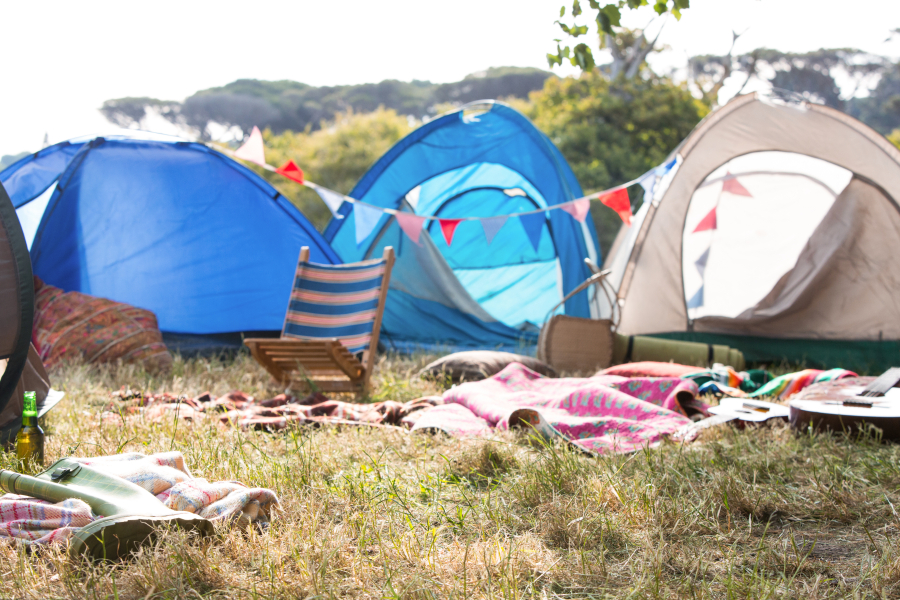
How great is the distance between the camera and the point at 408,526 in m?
1.69

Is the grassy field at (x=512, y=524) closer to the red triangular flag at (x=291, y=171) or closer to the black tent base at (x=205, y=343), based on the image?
the black tent base at (x=205, y=343)

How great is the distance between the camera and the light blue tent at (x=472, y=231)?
5.78 metres

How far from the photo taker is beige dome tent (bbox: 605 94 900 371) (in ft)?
14.8

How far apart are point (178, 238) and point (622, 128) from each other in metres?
11.8

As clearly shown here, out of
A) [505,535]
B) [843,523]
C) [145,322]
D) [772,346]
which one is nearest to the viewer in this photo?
[505,535]

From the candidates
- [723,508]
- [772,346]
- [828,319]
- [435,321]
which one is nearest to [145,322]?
[435,321]

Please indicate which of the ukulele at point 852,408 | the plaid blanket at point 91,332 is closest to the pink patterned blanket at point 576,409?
the ukulele at point 852,408

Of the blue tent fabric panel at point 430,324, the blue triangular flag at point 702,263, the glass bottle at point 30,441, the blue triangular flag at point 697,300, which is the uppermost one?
the blue triangular flag at point 702,263

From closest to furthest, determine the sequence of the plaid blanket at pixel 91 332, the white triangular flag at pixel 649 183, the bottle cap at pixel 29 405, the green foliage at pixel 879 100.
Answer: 1. the bottle cap at pixel 29 405
2. the plaid blanket at pixel 91 332
3. the white triangular flag at pixel 649 183
4. the green foliage at pixel 879 100

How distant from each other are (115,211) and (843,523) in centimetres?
501

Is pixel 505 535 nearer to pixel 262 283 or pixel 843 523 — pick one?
pixel 843 523

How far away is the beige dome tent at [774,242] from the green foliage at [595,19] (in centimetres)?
269

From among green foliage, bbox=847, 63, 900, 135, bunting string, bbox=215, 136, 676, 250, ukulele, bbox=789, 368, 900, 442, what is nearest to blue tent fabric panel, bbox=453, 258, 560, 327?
bunting string, bbox=215, 136, 676, 250

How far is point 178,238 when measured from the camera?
5.25 meters
